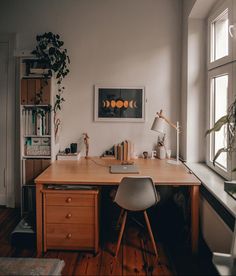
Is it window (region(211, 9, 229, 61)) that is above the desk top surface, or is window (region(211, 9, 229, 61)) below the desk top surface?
above

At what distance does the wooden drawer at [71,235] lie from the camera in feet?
8.44

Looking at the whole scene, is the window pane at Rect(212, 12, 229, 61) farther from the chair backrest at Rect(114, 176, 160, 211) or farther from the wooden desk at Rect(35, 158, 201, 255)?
the chair backrest at Rect(114, 176, 160, 211)

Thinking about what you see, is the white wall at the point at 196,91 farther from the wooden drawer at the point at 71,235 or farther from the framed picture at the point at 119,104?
the wooden drawer at the point at 71,235

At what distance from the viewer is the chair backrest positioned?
2.41m

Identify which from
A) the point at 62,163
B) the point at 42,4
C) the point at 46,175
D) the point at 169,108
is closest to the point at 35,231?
the point at 46,175

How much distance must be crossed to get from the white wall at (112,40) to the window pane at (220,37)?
58 cm

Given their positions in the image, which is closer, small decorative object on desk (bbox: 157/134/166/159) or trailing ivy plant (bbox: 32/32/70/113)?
trailing ivy plant (bbox: 32/32/70/113)

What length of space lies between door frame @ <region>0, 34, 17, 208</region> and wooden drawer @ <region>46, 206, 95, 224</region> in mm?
1361

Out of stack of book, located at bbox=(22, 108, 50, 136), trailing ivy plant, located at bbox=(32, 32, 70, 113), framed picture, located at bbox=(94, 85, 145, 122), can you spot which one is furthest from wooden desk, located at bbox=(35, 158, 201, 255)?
trailing ivy plant, located at bbox=(32, 32, 70, 113)

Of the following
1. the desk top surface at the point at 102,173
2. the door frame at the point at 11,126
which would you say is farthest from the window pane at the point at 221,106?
the door frame at the point at 11,126

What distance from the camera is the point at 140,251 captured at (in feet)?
8.73

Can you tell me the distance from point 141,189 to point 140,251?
0.65 metres

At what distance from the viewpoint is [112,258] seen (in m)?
2.53

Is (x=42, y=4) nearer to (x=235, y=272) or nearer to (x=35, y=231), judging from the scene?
(x=35, y=231)
